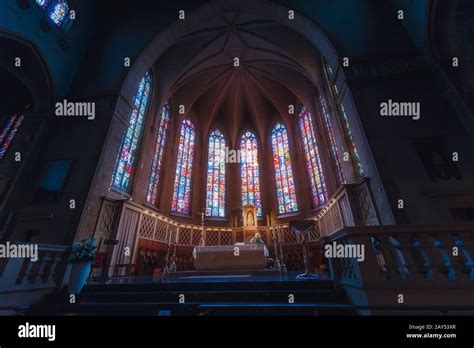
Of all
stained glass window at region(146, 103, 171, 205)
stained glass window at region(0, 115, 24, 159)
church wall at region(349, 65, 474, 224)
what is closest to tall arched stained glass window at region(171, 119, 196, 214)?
stained glass window at region(146, 103, 171, 205)

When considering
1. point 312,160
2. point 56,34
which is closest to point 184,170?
point 312,160

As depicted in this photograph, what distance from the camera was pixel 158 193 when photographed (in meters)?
13.0

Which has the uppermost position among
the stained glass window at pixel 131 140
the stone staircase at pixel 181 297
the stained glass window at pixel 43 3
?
Result: the stained glass window at pixel 43 3

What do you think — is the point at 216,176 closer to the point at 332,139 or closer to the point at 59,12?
the point at 332,139

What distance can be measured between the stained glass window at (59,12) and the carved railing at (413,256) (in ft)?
41.6

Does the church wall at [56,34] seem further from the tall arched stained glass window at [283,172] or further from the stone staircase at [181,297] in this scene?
the tall arched stained glass window at [283,172]

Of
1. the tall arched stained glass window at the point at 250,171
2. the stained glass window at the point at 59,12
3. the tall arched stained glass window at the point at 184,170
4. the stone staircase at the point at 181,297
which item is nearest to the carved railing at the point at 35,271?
the stone staircase at the point at 181,297

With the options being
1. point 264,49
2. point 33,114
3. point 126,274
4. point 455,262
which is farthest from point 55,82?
point 455,262

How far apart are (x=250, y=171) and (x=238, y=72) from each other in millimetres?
8147

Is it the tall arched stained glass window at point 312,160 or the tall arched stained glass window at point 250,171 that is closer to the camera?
the tall arched stained glass window at point 312,160

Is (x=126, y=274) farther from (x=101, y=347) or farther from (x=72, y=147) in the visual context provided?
(x=101, y=347)

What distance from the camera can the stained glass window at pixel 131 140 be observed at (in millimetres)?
9883

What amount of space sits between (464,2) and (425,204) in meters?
8.13

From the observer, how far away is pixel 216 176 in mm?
16422
